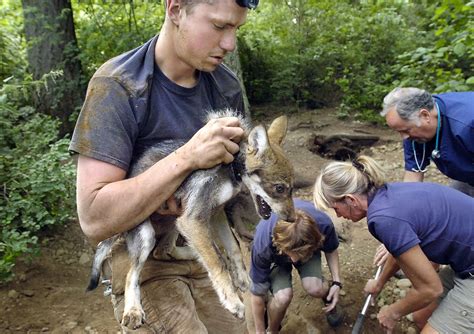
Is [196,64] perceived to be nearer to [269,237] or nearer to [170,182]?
[170,182]

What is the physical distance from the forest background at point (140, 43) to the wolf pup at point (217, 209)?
223cm

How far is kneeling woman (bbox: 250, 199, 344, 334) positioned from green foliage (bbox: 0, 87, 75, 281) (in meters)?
2.27

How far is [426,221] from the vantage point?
3.37 meters

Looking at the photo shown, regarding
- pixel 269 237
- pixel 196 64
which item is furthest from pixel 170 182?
pixel 269 237

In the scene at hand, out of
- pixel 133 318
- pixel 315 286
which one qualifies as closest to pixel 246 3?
pixel 133 318

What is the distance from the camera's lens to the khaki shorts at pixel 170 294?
2.62 meters

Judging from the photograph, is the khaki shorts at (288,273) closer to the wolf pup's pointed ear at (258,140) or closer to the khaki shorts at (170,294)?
the khaki shorts at (170,294)

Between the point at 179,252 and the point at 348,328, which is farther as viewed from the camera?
the point at 348,328

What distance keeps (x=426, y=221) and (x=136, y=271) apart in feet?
7.07

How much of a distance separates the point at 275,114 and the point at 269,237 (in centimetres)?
587

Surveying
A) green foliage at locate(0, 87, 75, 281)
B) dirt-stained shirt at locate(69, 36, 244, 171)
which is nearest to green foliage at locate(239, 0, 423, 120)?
green foliage at locate(0, 87, 75, 281)

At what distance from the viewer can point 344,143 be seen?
28.7 feet

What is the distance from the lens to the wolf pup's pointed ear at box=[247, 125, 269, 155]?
105 inches

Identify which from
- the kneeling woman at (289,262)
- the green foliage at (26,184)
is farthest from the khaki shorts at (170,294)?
the green foliage at (26,184)
